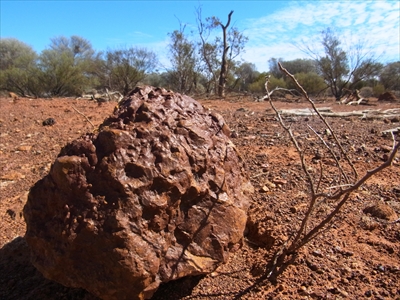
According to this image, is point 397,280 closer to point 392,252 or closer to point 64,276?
point 392,252

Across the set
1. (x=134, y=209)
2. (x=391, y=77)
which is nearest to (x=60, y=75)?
(x=134, y=209)

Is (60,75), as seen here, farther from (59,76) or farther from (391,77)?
(391,77)

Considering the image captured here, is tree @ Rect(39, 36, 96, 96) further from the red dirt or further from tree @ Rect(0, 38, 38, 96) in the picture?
the red dirt

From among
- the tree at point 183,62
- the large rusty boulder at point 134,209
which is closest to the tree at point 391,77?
the tree at point 183,62

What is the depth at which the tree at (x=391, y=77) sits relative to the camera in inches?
877

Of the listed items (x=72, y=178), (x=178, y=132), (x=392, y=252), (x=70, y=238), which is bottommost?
(x=392, y=252)

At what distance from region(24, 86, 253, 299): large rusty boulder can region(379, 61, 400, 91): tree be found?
23.9 metres

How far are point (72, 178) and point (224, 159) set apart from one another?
0.87m

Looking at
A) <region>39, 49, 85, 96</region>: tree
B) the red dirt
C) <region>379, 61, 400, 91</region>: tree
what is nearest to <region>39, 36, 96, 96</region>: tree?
<region>39, 49, 85, 96</region>: tree

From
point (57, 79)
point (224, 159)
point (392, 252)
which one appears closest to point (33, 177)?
Result: point (224, 159)

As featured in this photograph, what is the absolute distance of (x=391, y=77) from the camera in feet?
73.3

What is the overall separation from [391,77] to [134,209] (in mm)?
24847

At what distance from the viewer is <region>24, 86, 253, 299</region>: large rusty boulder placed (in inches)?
65.2

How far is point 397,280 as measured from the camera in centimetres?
182
